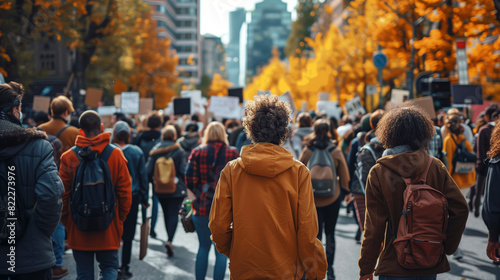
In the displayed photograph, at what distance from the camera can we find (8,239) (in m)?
3.82

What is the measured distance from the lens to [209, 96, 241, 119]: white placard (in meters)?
13.3

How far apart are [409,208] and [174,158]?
539 cm

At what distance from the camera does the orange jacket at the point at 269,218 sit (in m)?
3.55

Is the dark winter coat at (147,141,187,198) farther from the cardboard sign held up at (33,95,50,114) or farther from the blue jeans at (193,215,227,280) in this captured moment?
the cardboard sign held up at (33,95,50,114)

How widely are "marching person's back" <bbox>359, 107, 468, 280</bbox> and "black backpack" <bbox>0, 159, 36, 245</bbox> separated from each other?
2276 millimetres

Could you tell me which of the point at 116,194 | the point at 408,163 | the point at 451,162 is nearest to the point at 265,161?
the point at 408,163

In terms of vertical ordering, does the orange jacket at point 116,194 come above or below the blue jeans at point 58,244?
above

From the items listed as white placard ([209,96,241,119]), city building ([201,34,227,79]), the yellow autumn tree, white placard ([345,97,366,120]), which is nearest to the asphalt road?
white placard ([209,96,241,119])

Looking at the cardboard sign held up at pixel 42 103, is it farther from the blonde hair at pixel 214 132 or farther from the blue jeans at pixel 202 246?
the blue jeans at pixel 202 246

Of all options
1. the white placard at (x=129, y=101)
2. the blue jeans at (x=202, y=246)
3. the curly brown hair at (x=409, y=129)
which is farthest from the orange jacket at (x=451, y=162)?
the white placard at (x=129, y=101)

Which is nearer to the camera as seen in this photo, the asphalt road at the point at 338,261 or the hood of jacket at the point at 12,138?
the hood of jacket at the point at 12,138

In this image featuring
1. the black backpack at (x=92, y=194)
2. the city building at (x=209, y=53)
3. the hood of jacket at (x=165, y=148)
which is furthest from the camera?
the city building at (x=209, y=53)

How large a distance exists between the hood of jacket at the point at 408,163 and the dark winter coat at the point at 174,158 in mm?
5069

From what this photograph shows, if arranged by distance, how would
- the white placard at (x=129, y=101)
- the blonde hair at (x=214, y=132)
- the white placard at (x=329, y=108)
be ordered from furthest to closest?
the white placard at (x=329, y=108)
the white placard at (x=129, y=101)
the blonde hair at (x=214, y=132)
